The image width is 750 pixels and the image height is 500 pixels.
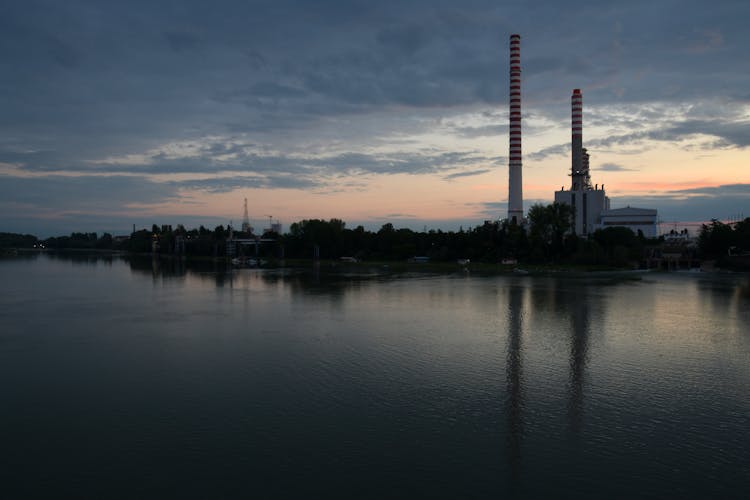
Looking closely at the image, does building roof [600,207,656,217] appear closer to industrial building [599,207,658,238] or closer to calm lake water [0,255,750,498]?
industrial building [599,207,658,238]

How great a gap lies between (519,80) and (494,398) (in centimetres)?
4056

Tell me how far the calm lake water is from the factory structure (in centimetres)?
2934

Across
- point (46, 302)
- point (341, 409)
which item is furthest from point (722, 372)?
point (46, 302)

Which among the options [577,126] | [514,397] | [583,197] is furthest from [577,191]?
[514,397]

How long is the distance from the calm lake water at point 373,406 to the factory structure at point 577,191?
2934 centimetres

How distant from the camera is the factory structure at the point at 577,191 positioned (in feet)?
148

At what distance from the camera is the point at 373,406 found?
8.53 meters

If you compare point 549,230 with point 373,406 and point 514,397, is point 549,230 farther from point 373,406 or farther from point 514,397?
point 373,406

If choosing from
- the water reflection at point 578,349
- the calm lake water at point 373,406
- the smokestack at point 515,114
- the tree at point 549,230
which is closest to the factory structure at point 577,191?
the smokestack at point 515,114

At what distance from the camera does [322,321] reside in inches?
662

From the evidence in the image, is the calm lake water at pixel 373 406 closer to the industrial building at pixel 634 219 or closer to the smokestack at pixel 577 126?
the smokestack at pixel 577 126

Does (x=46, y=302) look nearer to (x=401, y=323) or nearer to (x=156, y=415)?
(x=401, y=323)

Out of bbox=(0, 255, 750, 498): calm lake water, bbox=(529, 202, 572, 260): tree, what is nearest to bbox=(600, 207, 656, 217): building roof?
bbox=(529, 202, 572, 260): tree

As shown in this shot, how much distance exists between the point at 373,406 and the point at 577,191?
4959 centimetres
